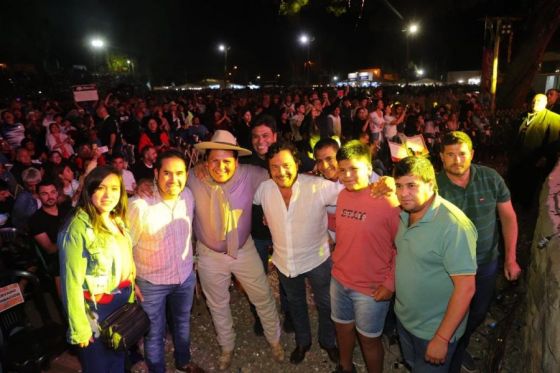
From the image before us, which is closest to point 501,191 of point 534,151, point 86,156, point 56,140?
point 534,151

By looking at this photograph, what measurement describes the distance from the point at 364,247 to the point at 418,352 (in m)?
0.75

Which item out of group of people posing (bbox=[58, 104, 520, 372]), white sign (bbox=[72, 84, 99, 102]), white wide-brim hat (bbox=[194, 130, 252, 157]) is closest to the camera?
group of people posing (bbox=[58, 104, 520, 372])

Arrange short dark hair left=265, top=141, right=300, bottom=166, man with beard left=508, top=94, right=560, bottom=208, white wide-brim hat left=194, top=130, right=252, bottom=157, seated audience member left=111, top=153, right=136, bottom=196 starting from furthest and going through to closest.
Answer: man with beard left=508, top=94, right=560, bottom=208, seated audience member left=111, top=153, right=136, bottom=196, white wide-brim hat left=194, top=130, right=252, bottom=157, short dark hair left=265, top=141, right=300, bottom=166

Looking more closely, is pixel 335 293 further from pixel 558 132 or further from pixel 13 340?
pixel 558 132

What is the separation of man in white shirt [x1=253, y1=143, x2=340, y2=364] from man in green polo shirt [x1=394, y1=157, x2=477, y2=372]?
0.91 meters

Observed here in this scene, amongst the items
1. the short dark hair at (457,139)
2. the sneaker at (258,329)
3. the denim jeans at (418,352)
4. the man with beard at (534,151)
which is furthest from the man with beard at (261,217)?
the man with beard at (534,151)

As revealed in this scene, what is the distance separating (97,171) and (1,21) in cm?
3738

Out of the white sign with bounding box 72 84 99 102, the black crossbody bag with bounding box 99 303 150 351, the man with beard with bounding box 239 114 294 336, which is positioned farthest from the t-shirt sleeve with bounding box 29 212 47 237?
the white sign with bounding box 72 84 99 102

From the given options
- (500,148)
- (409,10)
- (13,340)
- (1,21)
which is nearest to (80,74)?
(1,21)

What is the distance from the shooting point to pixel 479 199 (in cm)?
306

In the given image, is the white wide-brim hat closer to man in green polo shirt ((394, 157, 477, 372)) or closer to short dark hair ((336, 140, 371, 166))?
short dark hair ((336, 140, 371, 166))

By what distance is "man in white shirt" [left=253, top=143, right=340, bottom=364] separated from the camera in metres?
3.22

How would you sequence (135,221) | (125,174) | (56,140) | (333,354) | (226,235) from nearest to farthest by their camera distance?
(135,221), (226,235), (333,354), (125,174), (56,140)

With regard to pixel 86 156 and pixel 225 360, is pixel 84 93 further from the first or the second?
pixel 225 360
